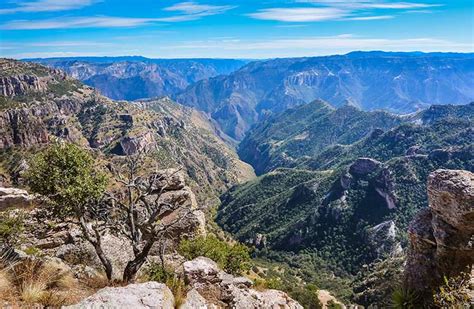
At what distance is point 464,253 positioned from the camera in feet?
93.4

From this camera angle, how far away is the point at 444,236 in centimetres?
2912

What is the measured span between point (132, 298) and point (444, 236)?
23721 millimetres

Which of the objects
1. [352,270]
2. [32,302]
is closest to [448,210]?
[32,302]

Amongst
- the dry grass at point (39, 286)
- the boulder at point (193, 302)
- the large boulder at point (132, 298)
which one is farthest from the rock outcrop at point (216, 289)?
the dry grass at point (39, 286)

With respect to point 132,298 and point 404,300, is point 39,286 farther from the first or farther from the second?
point 404,300

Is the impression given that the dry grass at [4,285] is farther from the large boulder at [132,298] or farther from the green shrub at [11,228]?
the green shrub at [11,228]

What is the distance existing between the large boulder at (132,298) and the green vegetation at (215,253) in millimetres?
24752

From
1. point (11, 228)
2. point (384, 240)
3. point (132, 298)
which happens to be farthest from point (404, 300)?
point (384, 240)

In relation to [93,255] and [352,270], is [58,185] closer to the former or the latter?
[93,255]

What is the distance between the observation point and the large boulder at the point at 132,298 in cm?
1673

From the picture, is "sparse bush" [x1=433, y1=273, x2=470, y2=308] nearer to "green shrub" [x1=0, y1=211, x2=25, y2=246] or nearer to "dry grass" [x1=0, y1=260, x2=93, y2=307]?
"dry grass" [x1=0, y1=260, x2=93, y2=307]

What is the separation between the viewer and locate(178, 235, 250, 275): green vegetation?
4444 cm

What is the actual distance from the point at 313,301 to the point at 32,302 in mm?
78530

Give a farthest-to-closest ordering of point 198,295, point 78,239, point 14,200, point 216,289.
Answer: point 14,200, point 78,239, point 216,289, point 198,295
